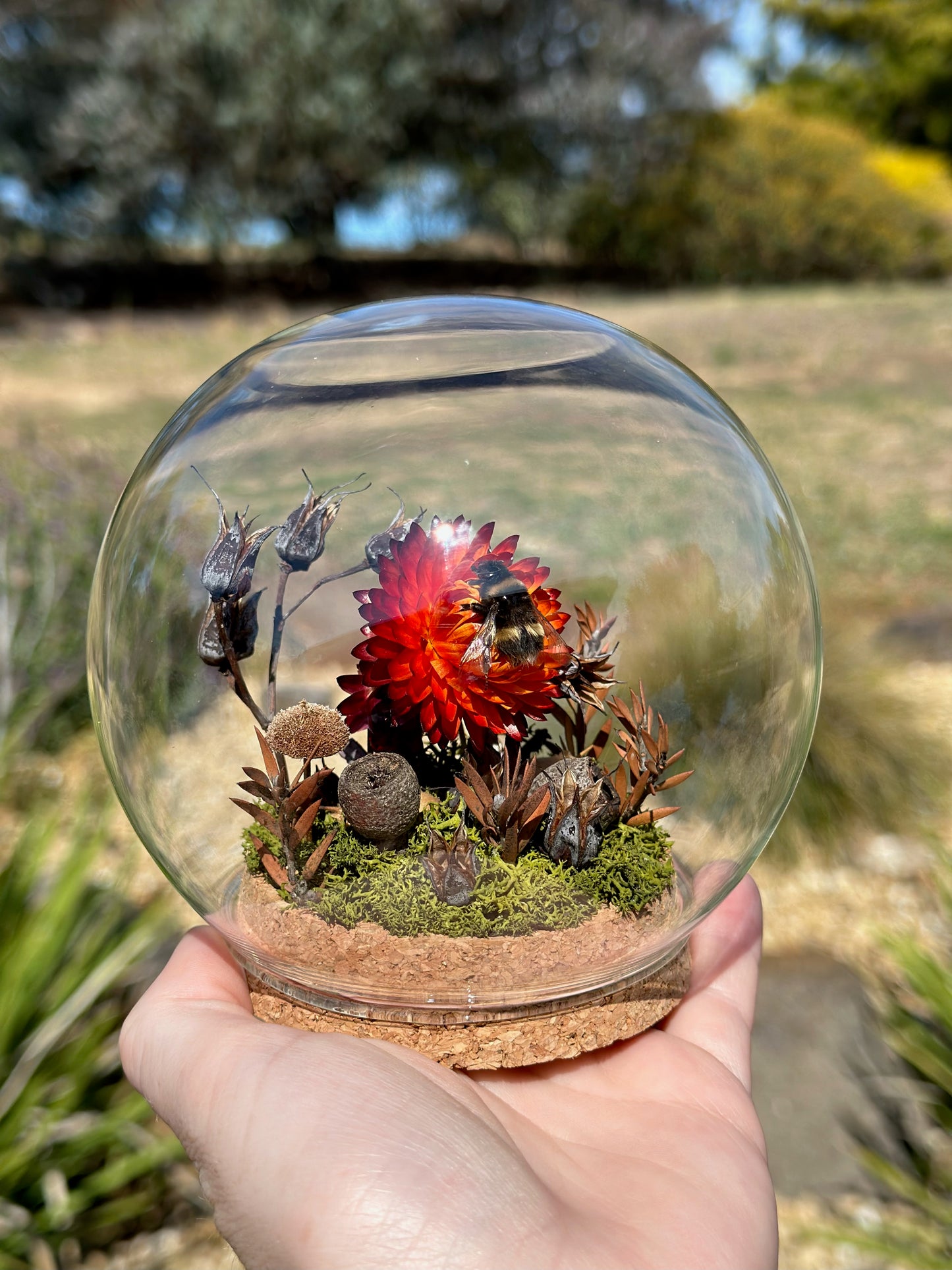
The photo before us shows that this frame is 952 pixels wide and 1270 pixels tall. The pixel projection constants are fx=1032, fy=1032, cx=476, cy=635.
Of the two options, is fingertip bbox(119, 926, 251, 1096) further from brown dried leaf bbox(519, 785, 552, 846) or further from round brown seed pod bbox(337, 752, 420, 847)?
brown dried leaf bbox(519, 785, 552, 846)

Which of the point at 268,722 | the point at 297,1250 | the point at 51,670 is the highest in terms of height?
the point at 268,722

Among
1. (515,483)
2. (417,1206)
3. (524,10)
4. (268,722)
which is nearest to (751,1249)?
(417,1206)

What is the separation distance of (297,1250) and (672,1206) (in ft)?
1.22

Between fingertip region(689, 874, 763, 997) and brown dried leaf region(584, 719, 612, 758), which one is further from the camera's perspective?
fingertip region(689, 874, 763, 997)

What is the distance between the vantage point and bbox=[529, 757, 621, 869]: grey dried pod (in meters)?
1.11

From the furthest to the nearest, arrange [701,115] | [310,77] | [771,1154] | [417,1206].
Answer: [701,115] → [310,77] → [771,1154] → [417,1206]

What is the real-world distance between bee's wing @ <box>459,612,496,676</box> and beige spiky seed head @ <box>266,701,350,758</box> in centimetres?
17

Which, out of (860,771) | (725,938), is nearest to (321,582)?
(725,938)

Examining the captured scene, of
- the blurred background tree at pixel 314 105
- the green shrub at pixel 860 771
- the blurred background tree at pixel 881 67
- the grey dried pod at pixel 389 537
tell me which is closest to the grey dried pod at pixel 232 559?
the grey dried pod at pixel 389 537

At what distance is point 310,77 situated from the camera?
12148 mm

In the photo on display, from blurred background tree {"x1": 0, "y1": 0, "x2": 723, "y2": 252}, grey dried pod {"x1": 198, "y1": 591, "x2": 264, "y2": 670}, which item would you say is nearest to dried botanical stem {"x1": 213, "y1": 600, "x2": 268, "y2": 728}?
grey dried pod {"x1": 198, "y1": 591, "x2": 264, "y2": 670}

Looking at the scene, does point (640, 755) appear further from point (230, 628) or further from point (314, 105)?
point (314, 105)

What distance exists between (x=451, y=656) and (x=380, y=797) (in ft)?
0.56

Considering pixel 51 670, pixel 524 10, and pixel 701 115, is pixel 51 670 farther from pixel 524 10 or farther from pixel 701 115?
pixel 701 115
